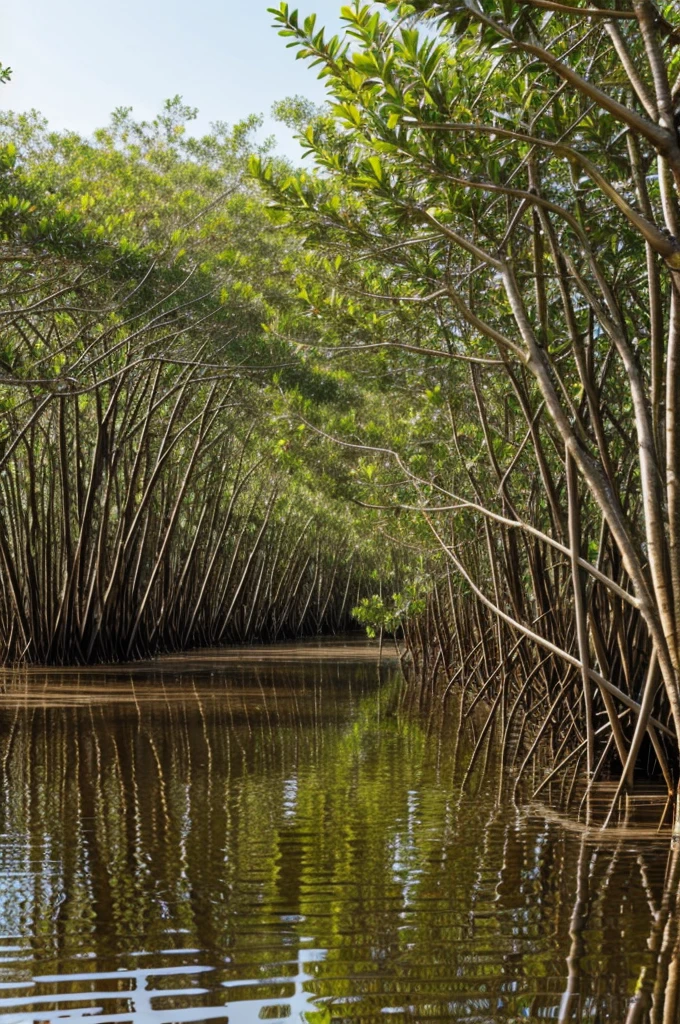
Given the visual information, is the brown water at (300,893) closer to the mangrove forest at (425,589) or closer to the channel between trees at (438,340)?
the mangrove forest at (425,589)

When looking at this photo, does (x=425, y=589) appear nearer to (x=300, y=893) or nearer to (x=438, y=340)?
(x=438, y=340)

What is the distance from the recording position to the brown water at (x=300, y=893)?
2684mm

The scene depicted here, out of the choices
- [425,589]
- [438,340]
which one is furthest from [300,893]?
[425,589]

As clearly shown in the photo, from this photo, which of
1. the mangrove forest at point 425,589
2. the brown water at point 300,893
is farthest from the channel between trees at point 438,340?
the brown water at point 300,893

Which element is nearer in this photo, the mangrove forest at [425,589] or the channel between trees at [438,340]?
the mangrove forest at [425,589]

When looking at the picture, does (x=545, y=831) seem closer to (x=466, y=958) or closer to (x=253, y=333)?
(x=466, y=958)

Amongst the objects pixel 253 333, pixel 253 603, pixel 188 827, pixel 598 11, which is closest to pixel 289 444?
pixel 253 333

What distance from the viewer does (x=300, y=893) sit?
11.9ft

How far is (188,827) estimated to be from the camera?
4707mm

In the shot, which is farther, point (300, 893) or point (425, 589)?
point (425, 589)

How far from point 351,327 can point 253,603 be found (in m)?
16.1

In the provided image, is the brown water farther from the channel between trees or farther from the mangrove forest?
the channel between trees

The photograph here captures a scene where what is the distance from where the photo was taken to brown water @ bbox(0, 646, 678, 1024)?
Answer: 2684 millimetres

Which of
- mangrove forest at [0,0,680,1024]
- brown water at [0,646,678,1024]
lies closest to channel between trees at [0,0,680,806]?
mangrove forest at [0,0,680,1024]
